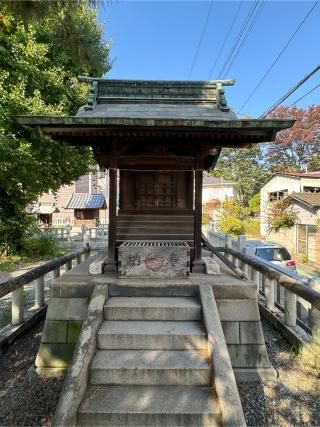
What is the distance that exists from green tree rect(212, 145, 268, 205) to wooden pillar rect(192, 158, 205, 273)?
104ft

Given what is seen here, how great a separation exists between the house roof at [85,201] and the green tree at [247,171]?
18064 millimetres

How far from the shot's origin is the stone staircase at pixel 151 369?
2.72 meters

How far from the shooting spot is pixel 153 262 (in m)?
4.71

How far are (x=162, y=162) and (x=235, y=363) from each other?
3787 mm

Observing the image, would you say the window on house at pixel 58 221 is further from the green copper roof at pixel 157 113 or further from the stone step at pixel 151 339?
the stone step at pixel 151 339

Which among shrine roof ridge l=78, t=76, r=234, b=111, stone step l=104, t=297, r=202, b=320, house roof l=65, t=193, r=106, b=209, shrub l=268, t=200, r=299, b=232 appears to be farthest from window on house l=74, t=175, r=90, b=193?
stone step l=104, t=297, r=202, b=320

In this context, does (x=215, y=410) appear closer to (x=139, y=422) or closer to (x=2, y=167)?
(x=139, y=422)

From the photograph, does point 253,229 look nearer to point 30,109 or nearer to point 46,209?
point 30,109

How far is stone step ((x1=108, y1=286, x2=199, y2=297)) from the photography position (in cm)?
429

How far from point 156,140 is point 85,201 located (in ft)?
89.1

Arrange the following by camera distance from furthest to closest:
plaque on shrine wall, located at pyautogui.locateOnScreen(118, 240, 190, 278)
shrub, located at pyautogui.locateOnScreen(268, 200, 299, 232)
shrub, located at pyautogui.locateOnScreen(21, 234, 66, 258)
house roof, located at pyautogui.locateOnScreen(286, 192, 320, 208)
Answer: shrub, located at pyautogui.locateOnScreen(268, 200, 299, 232), house roof, located at pyautogui.locateOnScreen(286, 192, 320, 208), shrub, located at pyautogui.locateOnScreen(21, 234, 66, 258), plaque on shrine wall, located at pyautogui.locateOnScreen(118, 240, 190, 278)

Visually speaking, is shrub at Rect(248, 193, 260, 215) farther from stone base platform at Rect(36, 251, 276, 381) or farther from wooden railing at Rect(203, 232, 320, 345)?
stone base platform at Rect(36, 251, 276, 381)

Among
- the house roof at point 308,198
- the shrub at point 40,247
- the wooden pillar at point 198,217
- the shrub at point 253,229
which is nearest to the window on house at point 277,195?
the shrub at point 253,229

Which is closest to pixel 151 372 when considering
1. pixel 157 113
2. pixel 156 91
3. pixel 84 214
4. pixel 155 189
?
pixel 155 189
